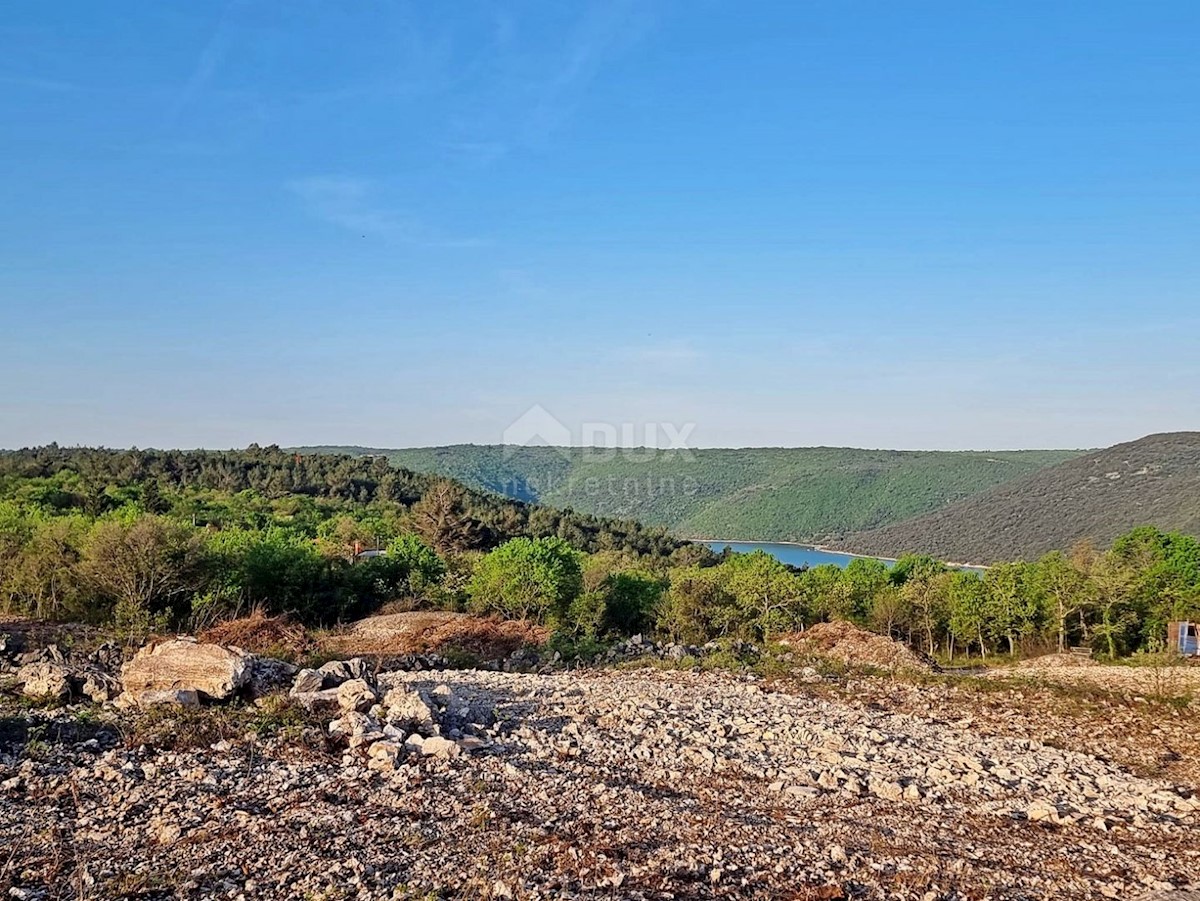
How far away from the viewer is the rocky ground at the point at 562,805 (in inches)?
210

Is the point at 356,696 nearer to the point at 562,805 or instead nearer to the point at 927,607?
the point at 562,805

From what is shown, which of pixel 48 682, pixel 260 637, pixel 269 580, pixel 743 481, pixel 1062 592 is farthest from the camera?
pixel 743 481

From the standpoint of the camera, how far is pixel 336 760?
25.1 ft

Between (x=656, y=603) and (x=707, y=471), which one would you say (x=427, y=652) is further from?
(x=707, y=471)

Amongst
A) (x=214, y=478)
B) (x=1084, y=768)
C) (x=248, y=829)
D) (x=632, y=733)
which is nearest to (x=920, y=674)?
(x=1084, y=768)

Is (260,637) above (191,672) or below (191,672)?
below

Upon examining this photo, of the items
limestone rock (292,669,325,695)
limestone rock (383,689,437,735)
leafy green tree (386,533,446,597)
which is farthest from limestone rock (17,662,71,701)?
leafy green tree (386,533,446,597)

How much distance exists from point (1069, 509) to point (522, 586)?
68699 millimetres

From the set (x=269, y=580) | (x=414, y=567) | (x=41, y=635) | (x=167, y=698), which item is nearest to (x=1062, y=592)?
(x=414, y=567)

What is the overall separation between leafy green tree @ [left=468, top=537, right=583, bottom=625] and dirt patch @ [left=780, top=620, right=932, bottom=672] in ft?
28.0

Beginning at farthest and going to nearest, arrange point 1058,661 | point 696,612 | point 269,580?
point 696,612, point 1058,661, point 269,580

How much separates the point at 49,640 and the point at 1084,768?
54.1ft

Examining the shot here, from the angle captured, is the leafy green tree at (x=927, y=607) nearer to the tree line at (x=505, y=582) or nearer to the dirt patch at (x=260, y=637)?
the tree line at (x=505, y=582)

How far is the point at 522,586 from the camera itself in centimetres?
2691
